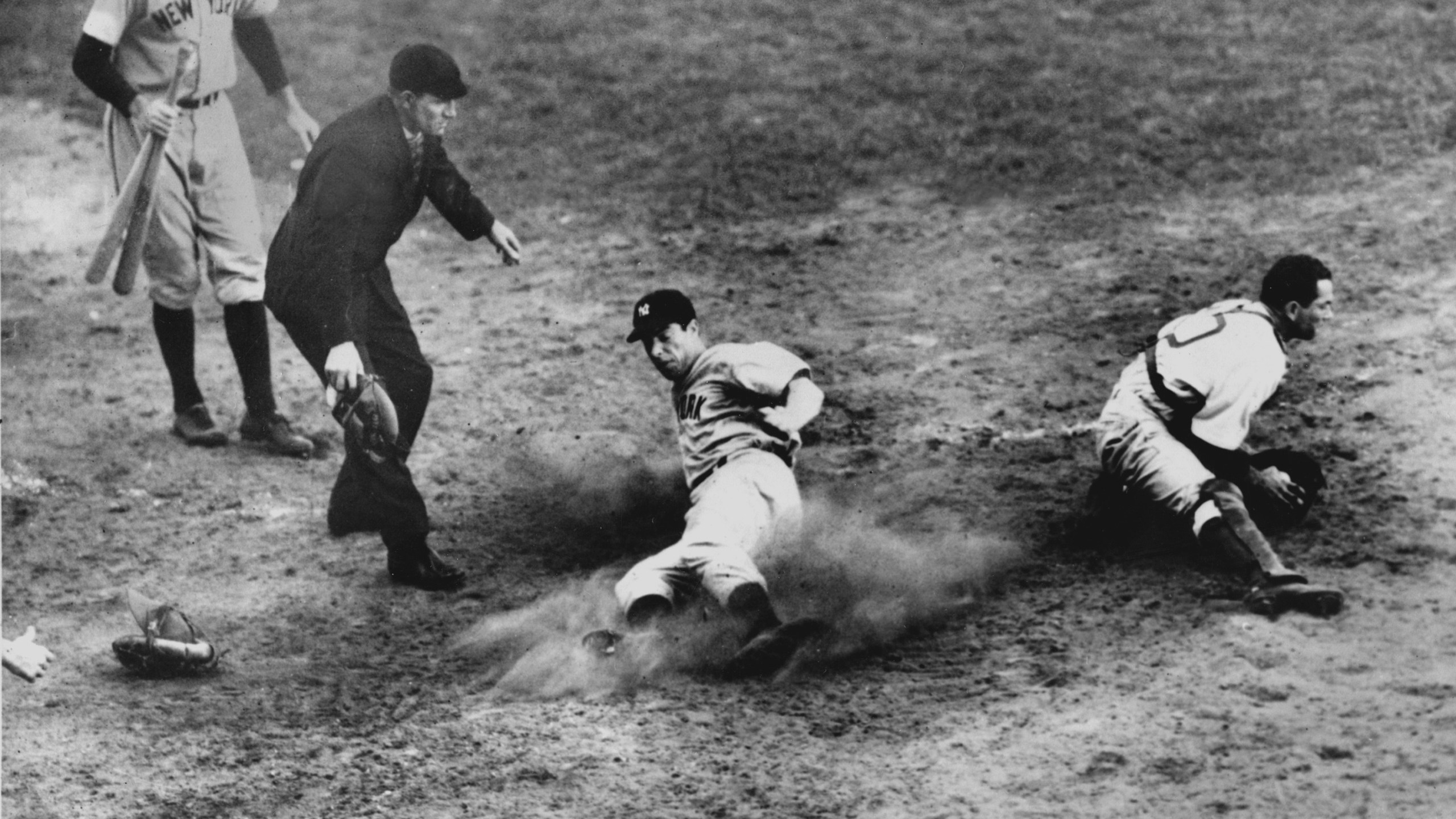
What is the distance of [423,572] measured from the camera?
7359mm

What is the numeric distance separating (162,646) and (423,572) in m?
1.12

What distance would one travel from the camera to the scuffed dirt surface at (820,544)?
5738 millimetres

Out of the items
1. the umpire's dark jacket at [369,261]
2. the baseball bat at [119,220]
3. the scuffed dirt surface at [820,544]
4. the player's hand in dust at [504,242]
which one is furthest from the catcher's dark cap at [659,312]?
the baseball bat at [119,220]

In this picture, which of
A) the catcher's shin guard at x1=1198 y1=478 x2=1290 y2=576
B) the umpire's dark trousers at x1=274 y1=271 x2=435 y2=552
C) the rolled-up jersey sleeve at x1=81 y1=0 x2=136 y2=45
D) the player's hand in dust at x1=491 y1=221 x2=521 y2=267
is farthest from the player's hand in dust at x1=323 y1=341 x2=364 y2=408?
the catcher's shin guard at x1=1198 y1=478 x2=1290 y2=576

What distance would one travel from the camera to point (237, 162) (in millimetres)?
8547

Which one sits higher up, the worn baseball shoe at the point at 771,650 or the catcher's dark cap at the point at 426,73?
the catcher's dark cap at the point at 426,73

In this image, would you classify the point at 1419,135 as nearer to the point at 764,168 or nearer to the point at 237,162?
the point at 764,168

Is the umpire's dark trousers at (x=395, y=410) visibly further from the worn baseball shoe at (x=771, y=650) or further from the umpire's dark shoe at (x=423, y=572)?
the worn baseball shoe at (x=771, y=650)

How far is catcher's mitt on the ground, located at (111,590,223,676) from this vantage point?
21.7 feet

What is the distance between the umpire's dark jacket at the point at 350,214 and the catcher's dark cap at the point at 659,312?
0.91 meters

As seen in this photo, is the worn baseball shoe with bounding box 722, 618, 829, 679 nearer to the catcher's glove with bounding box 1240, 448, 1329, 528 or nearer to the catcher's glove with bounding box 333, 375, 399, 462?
the catcher's glove with bounding box 333, 375, 399, 462

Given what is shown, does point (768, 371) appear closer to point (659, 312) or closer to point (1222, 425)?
point (659, 312)

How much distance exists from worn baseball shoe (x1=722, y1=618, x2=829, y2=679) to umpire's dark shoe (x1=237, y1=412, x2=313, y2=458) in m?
3.18

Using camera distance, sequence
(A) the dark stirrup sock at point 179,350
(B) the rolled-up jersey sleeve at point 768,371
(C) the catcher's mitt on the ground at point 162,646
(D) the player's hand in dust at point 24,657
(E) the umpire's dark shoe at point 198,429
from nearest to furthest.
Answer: (D) the player's hand in dust at point 24,657, (C) the catcher's mitt on the ground at point 162,646, (B) the rolled-up jersey sleeve at point 768,371, (A) the dark stirrup sock at point 179,350, (E) the umpire's dark shoe at point 198,429
